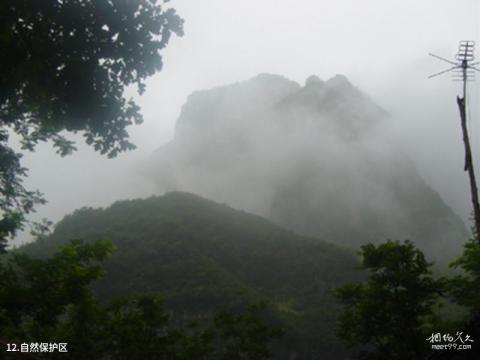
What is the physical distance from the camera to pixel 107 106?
23.6 feet

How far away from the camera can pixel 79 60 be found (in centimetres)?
645

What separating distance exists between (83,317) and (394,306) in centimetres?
772

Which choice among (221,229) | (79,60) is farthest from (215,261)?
(79,60)

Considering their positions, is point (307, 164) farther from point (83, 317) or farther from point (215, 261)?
point (83, 317)

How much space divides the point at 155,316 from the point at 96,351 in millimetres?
2262

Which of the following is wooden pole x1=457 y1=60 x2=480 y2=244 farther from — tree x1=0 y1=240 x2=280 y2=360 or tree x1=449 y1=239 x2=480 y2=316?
tree x1=0 y1=240 x2=280 y2=360

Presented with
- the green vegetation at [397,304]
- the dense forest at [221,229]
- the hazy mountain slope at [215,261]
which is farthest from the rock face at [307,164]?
the green vegetation at [397,304]

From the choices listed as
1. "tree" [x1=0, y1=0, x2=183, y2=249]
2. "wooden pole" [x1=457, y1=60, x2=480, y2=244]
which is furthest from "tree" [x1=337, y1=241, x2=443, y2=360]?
"tree" [x1=0, y1=0, x2=183, y2=249]

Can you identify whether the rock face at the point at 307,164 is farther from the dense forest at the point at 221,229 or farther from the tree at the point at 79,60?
the tree at the point at 79,60

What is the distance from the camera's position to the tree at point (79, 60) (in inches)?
239

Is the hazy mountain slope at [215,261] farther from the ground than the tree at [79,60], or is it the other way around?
the hazy mountain slope at [215,261]

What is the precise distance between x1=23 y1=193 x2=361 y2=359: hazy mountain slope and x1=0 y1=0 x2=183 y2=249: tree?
47335mm

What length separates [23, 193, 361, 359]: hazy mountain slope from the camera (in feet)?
189

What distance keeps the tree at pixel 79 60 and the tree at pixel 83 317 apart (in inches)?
52.1
